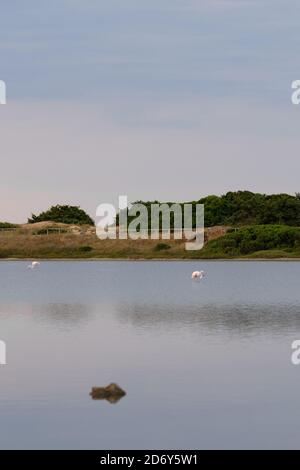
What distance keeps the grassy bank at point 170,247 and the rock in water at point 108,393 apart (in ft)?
470

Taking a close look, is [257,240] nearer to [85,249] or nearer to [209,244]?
[209,244]

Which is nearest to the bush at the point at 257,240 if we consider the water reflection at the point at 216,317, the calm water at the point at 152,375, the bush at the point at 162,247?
the bush at the point at 162,247

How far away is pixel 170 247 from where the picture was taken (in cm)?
18162

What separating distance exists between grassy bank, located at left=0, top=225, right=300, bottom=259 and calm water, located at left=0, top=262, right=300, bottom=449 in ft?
335

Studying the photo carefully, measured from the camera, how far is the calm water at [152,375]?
28.6 metres

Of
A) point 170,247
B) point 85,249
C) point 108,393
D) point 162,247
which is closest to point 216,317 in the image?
point 108,393

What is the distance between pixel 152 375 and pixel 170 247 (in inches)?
5663

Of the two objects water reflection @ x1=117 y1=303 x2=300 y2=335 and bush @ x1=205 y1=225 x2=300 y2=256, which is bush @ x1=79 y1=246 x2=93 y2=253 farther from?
water reflection @ x1=117 y1=303 x2=300 y2=335

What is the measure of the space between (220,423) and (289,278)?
292 feet

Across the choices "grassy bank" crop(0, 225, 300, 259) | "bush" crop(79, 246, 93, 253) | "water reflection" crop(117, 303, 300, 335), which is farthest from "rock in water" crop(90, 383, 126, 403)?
"bush" crop(79, 246, 93, 253)

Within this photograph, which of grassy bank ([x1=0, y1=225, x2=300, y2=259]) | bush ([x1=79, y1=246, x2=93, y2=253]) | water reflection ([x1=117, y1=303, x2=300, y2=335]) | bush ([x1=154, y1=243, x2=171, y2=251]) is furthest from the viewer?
bush ([x1=79, y1=246, x2=93, y2=253])

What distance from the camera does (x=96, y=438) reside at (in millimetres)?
28125

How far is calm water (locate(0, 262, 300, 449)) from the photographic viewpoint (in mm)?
28578

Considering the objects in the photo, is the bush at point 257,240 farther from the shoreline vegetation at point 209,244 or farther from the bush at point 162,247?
the bush at point 162,247
